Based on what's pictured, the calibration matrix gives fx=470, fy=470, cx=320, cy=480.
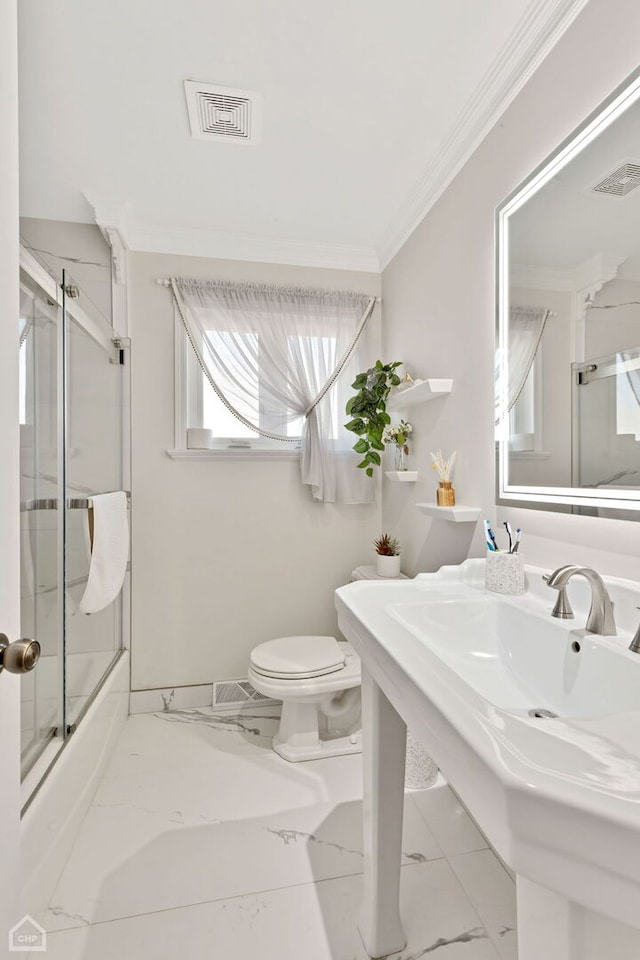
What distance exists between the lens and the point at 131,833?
59.1 inches

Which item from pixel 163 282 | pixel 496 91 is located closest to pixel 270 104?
pixel 496 91

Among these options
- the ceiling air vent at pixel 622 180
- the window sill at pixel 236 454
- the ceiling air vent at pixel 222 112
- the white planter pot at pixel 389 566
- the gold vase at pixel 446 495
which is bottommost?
the white planter pot at pixel 389 566

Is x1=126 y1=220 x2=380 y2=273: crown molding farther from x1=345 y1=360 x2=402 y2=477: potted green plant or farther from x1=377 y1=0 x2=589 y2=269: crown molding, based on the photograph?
x1=345 y1=360 x2=402 y2=477: potted green plant

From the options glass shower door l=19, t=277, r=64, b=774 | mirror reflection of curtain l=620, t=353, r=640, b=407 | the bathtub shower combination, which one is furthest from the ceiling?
mirror reflection of curtain l=620, t=353, r=640, b=407

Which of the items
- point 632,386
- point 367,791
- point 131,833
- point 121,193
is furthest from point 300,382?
point 131,833

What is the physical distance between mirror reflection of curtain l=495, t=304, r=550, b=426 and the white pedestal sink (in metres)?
0.50

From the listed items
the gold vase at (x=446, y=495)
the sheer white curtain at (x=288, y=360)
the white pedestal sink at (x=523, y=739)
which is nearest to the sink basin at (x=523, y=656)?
the white pedestal sink at (x=523, y=739)

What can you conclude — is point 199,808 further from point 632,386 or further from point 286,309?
point 286,309

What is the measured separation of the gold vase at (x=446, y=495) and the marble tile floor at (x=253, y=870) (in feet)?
3.41

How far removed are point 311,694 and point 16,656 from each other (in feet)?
4.56

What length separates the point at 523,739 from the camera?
1.55 ft

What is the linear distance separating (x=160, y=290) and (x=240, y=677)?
1945mm

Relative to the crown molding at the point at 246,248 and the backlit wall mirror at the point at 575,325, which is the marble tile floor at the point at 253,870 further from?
the crown molding at the point at 246,248

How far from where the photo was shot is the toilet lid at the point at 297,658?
1835 mm
